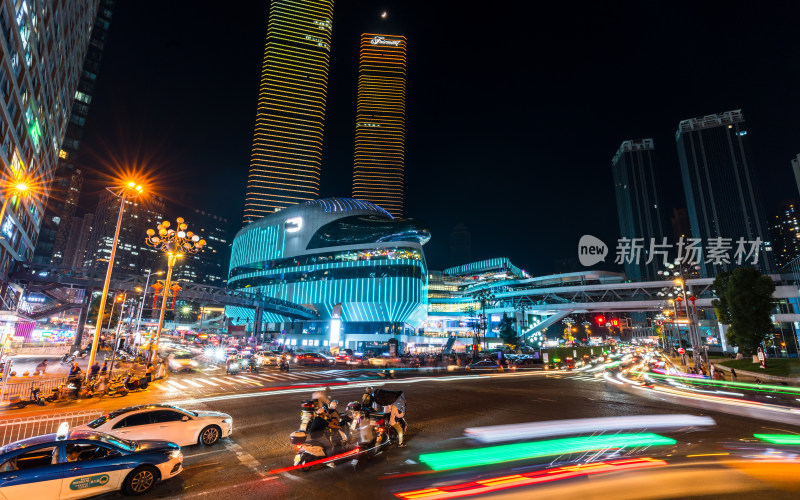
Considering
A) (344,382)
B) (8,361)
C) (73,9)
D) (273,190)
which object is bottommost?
(344,382)

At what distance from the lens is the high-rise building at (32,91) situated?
28438mm

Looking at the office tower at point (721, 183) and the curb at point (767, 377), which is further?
the office tower at point (721, 183)

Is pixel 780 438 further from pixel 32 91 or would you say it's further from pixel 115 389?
pixel 32 91

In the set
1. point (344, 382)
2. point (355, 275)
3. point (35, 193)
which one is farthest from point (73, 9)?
point (355, 275)

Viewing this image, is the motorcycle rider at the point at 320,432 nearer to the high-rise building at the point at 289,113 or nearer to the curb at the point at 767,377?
the curb at the point at 767,377

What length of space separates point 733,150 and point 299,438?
21545 cm

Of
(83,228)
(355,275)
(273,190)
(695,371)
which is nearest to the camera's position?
(695,371)

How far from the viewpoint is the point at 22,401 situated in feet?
52.2

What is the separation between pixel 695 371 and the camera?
33.0 metres

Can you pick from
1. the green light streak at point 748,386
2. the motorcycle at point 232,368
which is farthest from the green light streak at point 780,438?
the motorcycle at point 232,368

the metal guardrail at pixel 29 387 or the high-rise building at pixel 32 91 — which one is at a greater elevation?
the high-rise building at pixel 32 91

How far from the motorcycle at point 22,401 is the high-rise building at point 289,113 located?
139 metres

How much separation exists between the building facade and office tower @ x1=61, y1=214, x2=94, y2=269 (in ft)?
368

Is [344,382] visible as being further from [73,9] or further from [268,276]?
[268,276]
